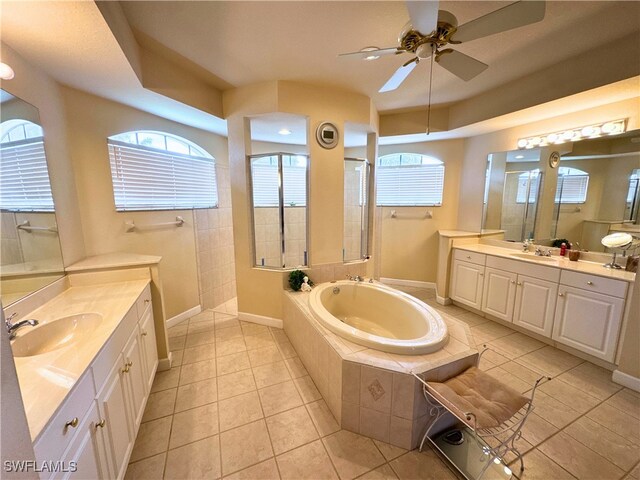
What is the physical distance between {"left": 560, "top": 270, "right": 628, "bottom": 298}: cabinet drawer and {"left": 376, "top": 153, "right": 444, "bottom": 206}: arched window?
194cm

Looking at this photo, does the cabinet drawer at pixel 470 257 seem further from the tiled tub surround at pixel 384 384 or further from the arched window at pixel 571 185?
the tiled tub surround at pixel 384 384

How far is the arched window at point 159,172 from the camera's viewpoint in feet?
8.01

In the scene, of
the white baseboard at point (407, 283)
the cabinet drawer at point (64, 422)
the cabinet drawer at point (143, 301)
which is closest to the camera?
the cabinet drawer at point (64, 422)

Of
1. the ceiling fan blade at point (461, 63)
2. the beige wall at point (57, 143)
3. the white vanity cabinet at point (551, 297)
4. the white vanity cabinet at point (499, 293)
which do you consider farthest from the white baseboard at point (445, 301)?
the beige wall at point (57, 143)

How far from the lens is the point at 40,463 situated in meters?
0.75

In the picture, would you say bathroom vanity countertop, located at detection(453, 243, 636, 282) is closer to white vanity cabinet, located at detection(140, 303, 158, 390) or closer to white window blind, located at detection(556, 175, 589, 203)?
white window blind, located at detection(556, 175, 589, 203)

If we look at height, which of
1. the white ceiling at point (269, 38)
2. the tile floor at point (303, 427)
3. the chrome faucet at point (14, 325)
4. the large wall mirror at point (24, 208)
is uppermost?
the white ceiling at point (269, 38)

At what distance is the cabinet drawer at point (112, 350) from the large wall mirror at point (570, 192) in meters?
4.01

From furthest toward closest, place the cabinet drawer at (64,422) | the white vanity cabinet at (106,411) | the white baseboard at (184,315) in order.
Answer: the white baseboard at (184,315) < the white vanity cabinet at (106,411) < the cabinet drawer at (64,422)

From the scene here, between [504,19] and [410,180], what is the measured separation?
3001mm

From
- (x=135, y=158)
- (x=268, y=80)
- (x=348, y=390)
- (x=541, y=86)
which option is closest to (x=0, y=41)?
(x=135, y=158)

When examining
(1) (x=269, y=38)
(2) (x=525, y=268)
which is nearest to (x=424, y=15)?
(1) (x=269, y=38)

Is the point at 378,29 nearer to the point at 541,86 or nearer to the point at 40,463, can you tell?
the point at 541,86

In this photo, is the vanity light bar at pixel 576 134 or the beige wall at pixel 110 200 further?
the vanity light bar at pixel 576 134
